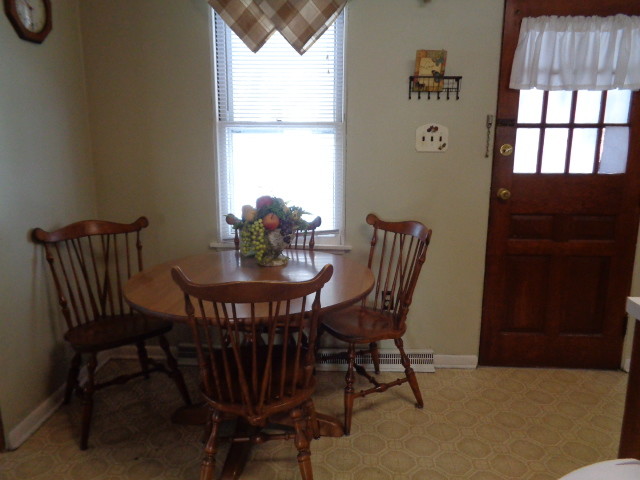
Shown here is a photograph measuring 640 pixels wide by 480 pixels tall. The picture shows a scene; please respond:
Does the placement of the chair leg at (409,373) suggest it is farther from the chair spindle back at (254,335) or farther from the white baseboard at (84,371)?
the chair spindle back at (254,335)

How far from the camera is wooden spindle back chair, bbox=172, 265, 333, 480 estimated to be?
129 cm

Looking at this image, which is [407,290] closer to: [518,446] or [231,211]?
[518,446]

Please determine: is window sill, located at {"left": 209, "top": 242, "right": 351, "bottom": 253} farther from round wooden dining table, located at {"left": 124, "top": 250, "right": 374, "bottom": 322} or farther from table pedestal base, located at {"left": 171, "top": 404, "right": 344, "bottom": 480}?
table pedestal base, located at {"left": 171, "top": 404, "right": 344, "bottom": 480}

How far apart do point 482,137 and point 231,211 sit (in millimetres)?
1532

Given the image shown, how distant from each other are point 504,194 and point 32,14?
2.59 m

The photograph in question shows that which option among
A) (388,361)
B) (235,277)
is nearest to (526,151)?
(388,361)

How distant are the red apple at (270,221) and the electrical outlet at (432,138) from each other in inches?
39.8

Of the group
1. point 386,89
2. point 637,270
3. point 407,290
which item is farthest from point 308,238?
point 637,270

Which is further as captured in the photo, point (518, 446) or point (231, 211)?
point (231, 211)

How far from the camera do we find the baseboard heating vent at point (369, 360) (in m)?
2.61

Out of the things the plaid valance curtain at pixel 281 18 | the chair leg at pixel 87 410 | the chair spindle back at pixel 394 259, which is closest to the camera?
the chair leg at pixel 87 410

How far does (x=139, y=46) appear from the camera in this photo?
8.00 ft

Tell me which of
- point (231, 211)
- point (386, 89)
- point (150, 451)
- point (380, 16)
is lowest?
point (150, 451)

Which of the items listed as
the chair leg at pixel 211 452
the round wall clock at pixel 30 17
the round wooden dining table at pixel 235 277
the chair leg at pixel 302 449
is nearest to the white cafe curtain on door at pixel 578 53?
the round wooden dining table at pixel 235 277
